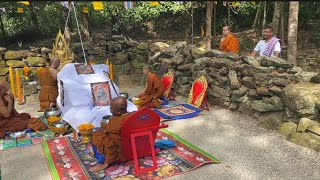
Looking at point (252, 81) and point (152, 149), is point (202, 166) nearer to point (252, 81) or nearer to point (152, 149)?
point (152, 149)

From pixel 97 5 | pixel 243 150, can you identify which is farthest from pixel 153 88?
pixel 243 150

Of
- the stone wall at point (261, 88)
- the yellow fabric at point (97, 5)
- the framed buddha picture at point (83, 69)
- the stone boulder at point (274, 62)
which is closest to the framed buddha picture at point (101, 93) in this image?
the framed buddha picture at point (83, 69)

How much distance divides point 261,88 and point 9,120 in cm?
459

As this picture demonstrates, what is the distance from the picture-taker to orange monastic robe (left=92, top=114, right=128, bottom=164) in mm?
3986

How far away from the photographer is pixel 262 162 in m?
4.32

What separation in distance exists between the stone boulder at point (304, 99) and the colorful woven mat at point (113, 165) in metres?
1.60

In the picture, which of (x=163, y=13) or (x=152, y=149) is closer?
(x=152, y=149)

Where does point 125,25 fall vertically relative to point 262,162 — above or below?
above

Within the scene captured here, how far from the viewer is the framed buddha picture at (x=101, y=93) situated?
6009mm

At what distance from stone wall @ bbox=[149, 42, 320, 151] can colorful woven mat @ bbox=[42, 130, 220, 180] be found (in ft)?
5.02

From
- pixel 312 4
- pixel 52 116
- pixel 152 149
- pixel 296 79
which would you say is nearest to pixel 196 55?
pixel 296 79

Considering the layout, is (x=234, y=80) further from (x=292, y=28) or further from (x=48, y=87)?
(x=48, y=87)

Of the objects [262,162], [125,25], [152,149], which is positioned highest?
[125,25]

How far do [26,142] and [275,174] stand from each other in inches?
155
